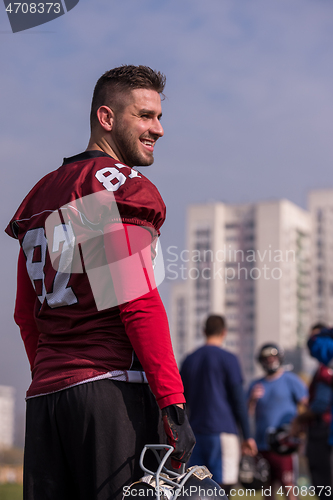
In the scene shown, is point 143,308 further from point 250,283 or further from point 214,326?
point 250,283

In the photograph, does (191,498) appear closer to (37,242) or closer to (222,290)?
(37,242)

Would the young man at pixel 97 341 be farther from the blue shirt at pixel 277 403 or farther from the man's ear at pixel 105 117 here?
the blue shirt at pixel 277 403

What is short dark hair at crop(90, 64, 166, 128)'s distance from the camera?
2652 millimetres

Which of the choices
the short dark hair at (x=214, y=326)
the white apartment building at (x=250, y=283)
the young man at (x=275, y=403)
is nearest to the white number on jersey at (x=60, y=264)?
the short dark hair at (x=214, y=326)

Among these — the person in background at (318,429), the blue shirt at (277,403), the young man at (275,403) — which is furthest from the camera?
the blue shirt at (277,403)

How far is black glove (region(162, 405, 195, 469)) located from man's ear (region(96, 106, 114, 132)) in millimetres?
1158

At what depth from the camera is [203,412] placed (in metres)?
7.12

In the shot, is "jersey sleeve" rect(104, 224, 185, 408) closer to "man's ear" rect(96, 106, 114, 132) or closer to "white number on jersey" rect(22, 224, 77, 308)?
"white number on jersey" rect(22, 224, 77, 308)

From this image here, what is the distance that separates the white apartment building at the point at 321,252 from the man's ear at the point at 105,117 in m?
93.1

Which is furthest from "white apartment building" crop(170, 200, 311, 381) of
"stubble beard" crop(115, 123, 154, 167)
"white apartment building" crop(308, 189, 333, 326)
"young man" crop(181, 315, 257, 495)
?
"stubble beard" crop(115, 123, 154, 167)

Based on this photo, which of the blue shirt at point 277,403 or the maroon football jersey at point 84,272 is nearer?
the maroon football jersey at point 84,272

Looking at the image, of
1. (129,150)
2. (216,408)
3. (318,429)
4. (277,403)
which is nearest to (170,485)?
(129,150)

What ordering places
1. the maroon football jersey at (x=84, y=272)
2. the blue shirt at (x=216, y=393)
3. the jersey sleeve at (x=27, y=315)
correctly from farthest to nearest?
the blue shirt at (x=216, y=393), the jersey sleeve at (x=27, y=315), the maroon football jersey at (x=84, y=272)

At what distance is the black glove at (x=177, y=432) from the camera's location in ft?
7.17
